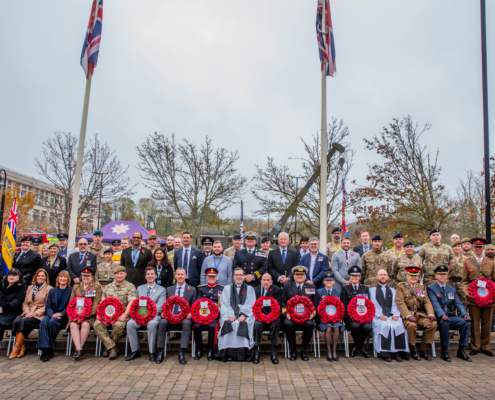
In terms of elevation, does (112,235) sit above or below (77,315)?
above

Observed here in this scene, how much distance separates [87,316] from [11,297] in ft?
5.45

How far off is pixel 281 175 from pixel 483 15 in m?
9.53

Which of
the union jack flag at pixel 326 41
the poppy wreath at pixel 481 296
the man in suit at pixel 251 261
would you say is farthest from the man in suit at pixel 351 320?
the union jack flag at pixel 326 41

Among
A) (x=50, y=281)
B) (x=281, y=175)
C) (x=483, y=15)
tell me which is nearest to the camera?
(x=50, y=281)

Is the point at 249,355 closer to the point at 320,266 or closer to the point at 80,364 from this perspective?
the point at 320,266

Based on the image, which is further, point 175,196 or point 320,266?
point 175,196

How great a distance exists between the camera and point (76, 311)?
6.11 meters

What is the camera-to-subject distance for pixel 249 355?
5.86 metres

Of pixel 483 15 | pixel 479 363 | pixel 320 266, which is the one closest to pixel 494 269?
pixel 479 363

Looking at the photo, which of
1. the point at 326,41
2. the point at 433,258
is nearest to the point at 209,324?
the point at 433,258

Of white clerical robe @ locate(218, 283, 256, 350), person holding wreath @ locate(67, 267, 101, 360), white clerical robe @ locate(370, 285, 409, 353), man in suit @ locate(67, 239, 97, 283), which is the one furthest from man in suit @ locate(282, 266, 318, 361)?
man in suit @ locate(67, 239, 97, 283)

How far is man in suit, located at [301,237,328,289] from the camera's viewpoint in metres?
6.91

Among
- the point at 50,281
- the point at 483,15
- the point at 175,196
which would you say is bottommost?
the point at 50,281

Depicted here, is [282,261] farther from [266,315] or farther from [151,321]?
[151,321]
